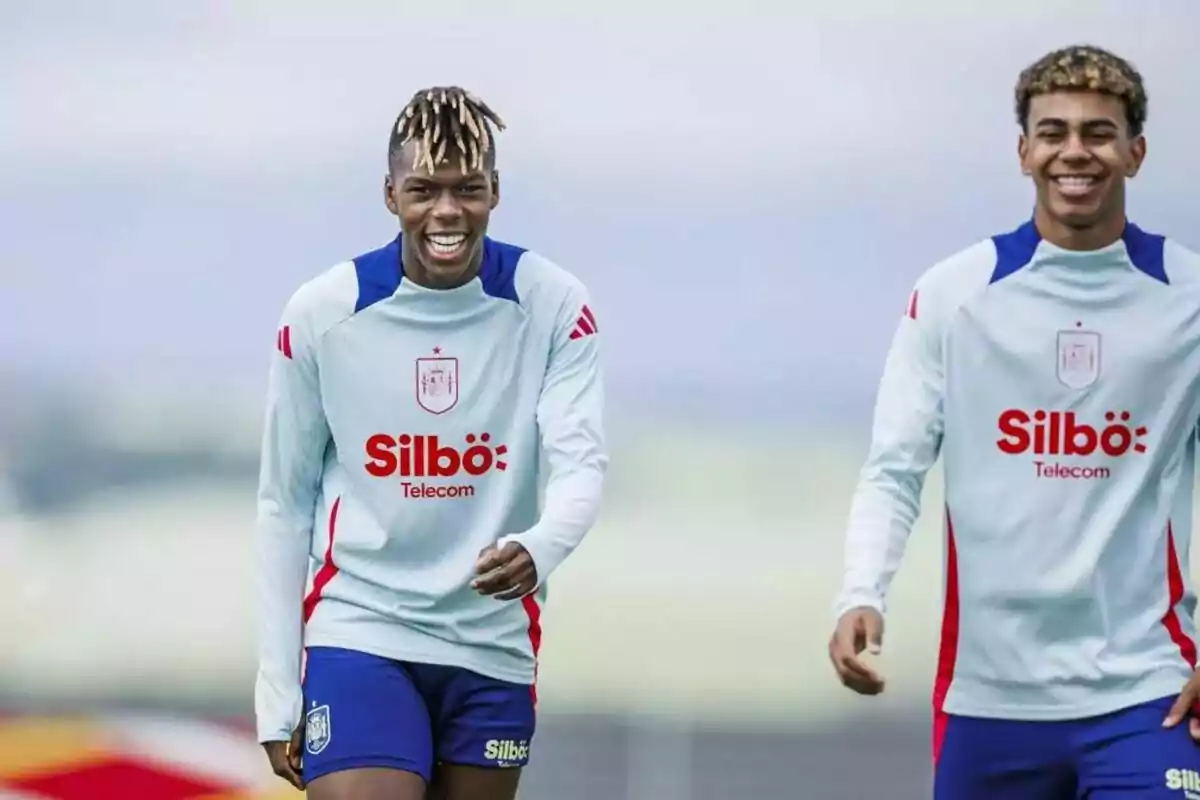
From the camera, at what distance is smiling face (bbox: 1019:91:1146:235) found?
2824mm

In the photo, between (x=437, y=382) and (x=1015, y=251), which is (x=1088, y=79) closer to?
(x=1015, y=251)

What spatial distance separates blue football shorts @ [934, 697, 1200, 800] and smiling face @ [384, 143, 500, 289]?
89 centimetres

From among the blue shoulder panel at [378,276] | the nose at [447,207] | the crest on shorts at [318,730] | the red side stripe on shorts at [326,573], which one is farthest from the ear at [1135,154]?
the crest on shorts at [318,730]

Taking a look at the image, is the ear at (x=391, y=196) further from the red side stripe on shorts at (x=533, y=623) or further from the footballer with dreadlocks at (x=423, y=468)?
the red side stripe on shorts at (x=533, y=623)

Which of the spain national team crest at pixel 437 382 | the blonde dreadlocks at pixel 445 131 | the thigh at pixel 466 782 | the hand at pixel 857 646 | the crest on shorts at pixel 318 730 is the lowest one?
the thigh at pixel 466 782

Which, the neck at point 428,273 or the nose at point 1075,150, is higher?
the nose at point 1075,150

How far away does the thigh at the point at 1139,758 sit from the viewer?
2.70m

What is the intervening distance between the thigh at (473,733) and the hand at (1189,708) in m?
0.87

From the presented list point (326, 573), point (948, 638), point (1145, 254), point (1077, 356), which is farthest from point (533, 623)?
point (1145, 254)

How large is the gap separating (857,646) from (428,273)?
0.81m

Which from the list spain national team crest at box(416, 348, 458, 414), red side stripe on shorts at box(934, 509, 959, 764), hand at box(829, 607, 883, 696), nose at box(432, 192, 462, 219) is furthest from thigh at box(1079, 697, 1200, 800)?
nose at box(432, 192, 462, 219)

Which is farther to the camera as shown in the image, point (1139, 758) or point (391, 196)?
point (391, 196)

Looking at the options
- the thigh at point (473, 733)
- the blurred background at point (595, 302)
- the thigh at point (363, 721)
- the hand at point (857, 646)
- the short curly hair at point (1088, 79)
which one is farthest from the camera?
the blurred background at point (595, 302)

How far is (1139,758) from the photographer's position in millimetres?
2721
